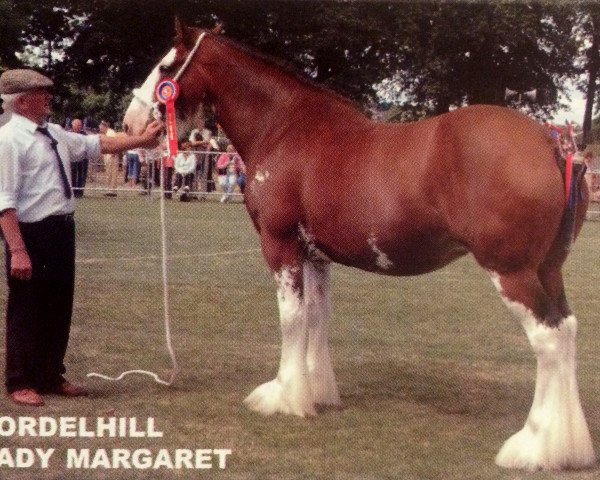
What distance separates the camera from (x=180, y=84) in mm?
6949

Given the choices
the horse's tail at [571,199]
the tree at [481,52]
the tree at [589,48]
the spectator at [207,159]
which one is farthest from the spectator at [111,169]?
the horse's tail at [571,199]

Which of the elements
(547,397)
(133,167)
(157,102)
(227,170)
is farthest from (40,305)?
(133,167)

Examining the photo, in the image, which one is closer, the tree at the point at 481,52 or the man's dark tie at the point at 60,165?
the man's dark tie at the point at 60,165

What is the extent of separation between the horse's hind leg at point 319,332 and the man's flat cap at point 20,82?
208 cm

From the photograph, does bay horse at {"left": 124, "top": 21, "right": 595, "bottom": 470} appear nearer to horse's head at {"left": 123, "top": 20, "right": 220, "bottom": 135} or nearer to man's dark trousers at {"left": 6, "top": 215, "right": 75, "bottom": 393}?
horse's head at {"left": 123, "top": 20, "right": 220, "bottom": 135}

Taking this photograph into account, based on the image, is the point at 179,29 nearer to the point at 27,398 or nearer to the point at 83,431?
the point at 27,398

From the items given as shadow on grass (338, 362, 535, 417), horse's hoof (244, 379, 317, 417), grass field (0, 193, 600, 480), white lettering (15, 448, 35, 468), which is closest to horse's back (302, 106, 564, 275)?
horse's hoof (244, 379, 317, 417)

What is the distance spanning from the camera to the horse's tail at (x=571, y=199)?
5.43 m

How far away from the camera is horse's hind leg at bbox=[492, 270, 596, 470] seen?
539 centimetres

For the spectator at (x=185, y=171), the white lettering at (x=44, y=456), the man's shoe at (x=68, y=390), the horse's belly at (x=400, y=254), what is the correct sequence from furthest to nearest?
the spectator at (x=185, y=171) → the man's shoe at (x=68, y=390) → the horse's belly at (x=400, y=254) → the white lettering at (x=44, y=456)

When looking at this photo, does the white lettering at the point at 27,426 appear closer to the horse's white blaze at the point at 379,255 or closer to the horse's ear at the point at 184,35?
the horse's white blaze at the point at 379,255

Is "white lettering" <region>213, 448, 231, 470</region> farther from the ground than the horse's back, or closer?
closer

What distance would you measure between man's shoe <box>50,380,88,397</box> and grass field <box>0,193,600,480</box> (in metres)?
0.14

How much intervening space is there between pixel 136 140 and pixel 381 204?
1937 mm
